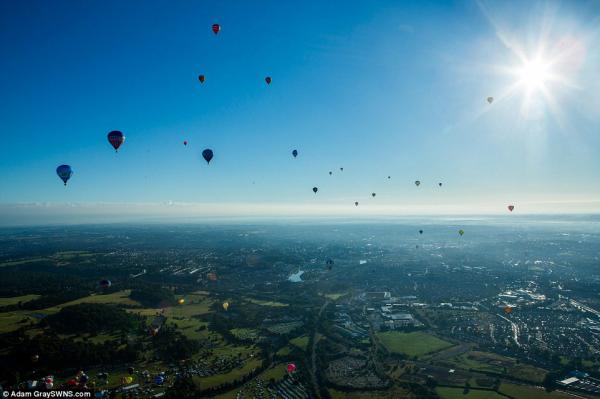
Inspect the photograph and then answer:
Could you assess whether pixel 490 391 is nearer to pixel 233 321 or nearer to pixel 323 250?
pixel 233 321

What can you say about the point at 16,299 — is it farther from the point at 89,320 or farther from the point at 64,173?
the point at 64,173

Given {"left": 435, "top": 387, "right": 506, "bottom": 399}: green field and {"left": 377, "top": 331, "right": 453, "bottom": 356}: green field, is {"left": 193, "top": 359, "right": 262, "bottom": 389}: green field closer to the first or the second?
{"left": 377, "top": 331, "right": 453, "bottom": 356}: green field

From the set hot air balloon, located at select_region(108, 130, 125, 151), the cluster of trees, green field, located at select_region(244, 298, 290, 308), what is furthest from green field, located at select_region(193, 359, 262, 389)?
green field, located at select_region(244, 298, 290, 308)

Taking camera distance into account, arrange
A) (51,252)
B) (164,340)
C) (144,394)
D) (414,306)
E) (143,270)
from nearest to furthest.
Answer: (144,394)
(164,340)
(414,306)
(143,270)
(51,252)

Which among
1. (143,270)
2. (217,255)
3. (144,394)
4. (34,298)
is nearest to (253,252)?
(217,255)

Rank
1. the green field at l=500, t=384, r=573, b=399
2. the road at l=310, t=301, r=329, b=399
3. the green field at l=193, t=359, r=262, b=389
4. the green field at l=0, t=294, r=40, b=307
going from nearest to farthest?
the green field at l=500, t=384, r=573, b=399 → the road at l=310, t=301, r=329, b=399 → the green field at l=193, t=359, r=262, b=389 → the green field at l=0, t=294, r=40, b=307

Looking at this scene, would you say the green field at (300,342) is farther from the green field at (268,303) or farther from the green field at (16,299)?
the green field at (16,299)
